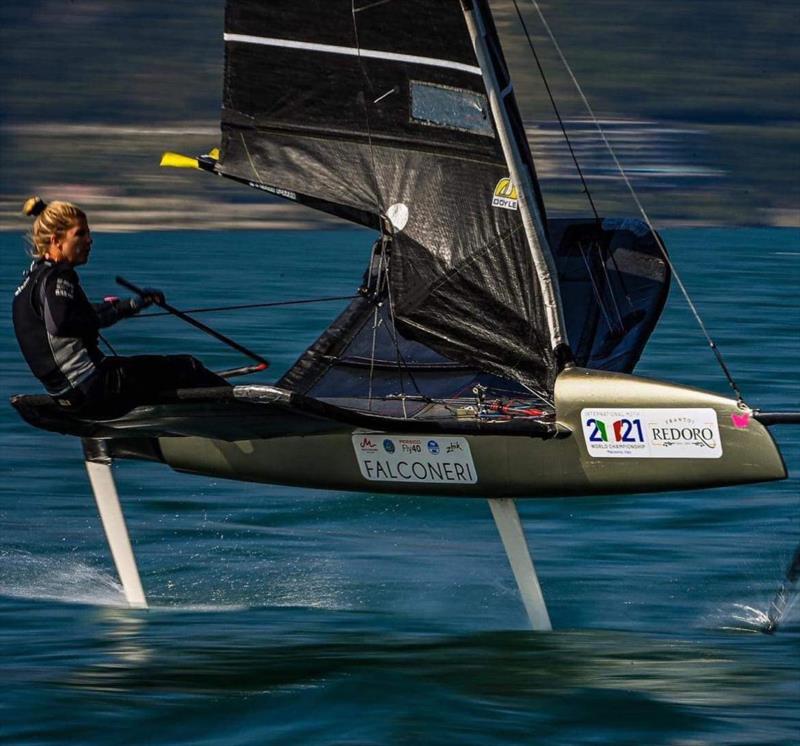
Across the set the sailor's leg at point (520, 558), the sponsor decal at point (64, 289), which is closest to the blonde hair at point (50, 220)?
the sponsor decal at point (64, 289)

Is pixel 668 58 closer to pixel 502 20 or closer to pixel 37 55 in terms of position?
pixel 502 20

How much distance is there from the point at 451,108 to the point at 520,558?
1.52m

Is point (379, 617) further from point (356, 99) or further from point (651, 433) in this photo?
point (356, 99)

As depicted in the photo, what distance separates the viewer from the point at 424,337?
6641 millimetres

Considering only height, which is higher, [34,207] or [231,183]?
[34,207]

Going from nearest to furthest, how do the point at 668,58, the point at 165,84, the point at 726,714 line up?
1. the point at 726,714
2. the point at 165,84
3. the point at 668,58

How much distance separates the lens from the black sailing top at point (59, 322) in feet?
19.1

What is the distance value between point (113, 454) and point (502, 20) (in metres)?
47.7

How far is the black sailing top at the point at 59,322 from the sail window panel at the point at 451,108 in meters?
1.28

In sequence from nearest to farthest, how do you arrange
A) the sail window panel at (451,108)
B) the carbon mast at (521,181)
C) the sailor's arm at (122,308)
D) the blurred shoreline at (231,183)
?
the sailor's arm at (122,308) → the carbon mast at (521,181) → the sail window panel at (451,108) → the blurred shoreline at (231,183)

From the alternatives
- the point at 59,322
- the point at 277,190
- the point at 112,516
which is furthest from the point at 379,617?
the point at 277,190

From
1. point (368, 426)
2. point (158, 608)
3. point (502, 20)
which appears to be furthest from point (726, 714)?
point (502, 20)

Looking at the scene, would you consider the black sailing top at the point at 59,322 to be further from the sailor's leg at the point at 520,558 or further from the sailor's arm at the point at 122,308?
the sailor's leg at the point at 520,558

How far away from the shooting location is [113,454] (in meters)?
6.50
